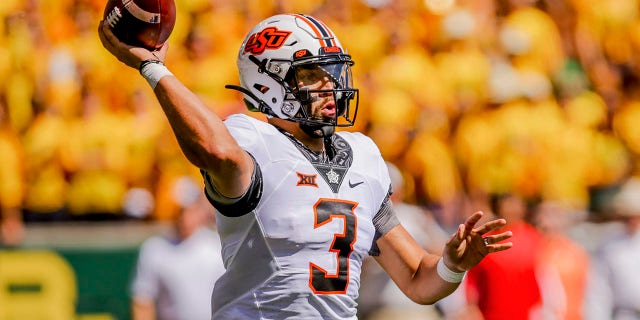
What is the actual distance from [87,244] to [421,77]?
3631mm

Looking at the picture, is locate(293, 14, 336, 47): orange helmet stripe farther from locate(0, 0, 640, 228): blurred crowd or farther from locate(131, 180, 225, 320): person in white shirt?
locate(0, 0, 640, 228): blurred crowd

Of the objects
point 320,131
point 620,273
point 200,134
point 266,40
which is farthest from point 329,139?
point 620,273

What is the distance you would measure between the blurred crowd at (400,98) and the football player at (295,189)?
553 centimetres

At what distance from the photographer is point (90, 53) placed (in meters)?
11.0

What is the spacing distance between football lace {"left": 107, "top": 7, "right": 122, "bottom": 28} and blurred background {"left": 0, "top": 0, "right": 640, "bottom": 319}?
18.9ft

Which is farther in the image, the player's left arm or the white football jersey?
the player's left arm

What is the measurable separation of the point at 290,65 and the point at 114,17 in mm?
669

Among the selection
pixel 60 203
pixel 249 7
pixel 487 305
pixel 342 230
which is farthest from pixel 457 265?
pixel 249 7

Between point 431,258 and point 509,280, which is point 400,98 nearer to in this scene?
point 509,280

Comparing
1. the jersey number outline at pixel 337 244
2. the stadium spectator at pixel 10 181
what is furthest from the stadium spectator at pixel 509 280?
the jersey number outline at pixel 337 244

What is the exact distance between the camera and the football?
12.1 feet

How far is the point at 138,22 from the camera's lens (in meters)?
3.68

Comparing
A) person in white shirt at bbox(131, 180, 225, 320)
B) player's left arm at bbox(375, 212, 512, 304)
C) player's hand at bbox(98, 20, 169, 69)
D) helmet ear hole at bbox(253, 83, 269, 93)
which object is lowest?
person in white shirt at bbox(131, 180, 225, 320)

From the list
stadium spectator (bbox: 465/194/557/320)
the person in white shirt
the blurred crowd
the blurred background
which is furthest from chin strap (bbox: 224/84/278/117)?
the blurred crowd
